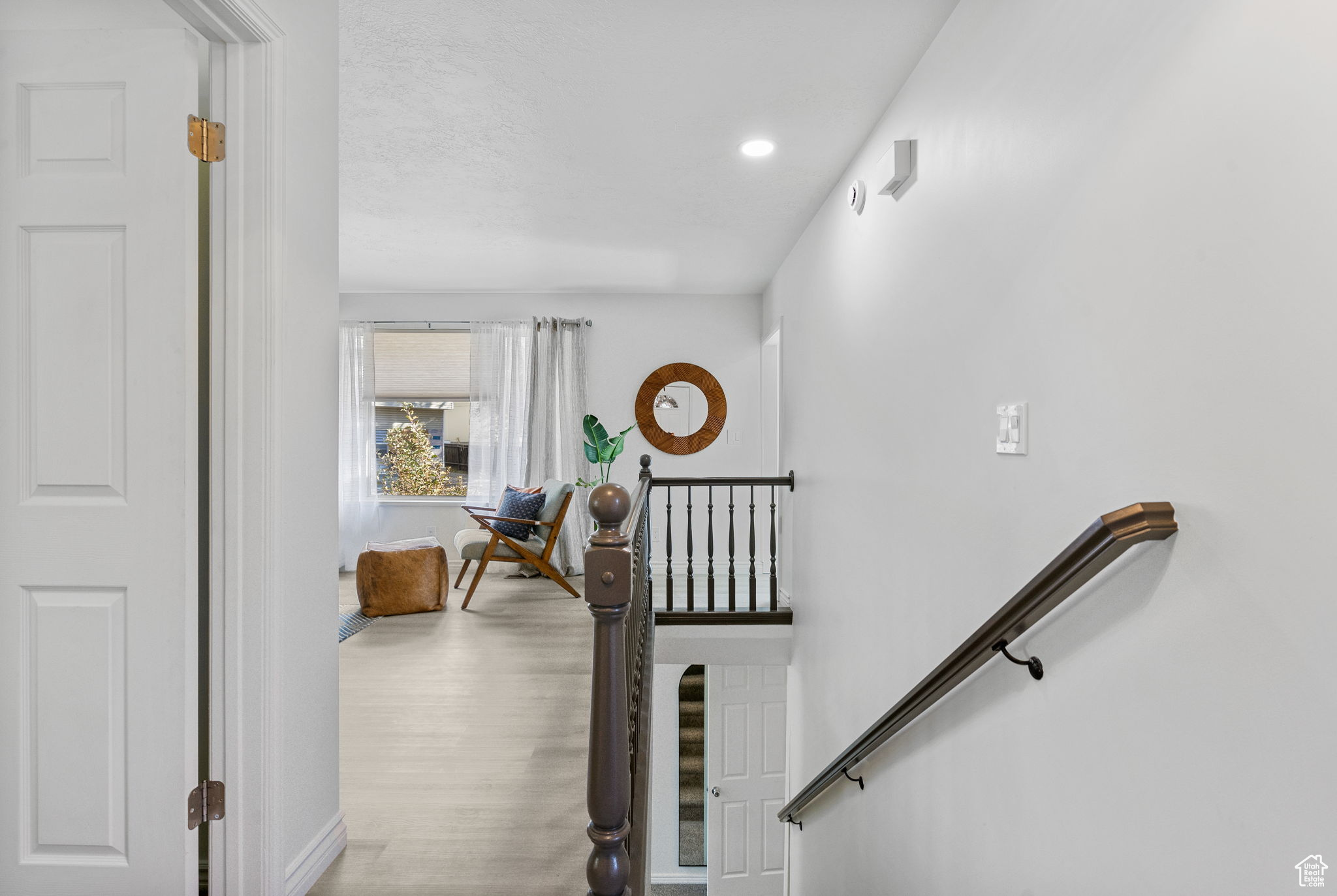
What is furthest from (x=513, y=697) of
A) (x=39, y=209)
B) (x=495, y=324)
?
(x=495, y=324)

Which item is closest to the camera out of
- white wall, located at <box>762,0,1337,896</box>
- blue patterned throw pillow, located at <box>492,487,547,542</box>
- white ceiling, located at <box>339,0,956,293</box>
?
white wall, located at <box>762,0,1337,896</box>

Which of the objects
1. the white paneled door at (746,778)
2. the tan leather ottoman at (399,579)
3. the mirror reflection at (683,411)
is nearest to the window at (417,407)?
the tan leather ottoman at (399,579)

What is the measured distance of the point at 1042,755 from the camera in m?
1.59

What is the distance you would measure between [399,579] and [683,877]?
4.28 meters

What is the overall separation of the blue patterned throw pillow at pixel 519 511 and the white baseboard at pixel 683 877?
12.2 feet

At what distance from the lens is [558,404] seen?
20.6 ft

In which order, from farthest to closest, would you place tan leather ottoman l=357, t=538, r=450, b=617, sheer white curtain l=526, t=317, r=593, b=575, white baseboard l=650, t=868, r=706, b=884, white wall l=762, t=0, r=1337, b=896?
white baseboard l=650, t=868, r=706, b=884, sheer white curtain l=526, t=317, r=593, b=575, tan leather ottoman l=357, t=538, r=450, b=617, white wall l=762, t=0, r=1337, b=896

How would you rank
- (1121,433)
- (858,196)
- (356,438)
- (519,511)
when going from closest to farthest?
(1121,433), (858,196), (519,511), (356,438)

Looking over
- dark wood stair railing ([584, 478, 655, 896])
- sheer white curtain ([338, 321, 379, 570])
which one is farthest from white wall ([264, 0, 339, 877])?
sheer white curtain ([338, 321, 379, 570])

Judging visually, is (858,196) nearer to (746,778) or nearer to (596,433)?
(596,433)

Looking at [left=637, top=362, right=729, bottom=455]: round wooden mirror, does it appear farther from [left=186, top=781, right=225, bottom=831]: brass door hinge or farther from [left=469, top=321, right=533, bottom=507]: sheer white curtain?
[left=186, top=781, right=225, bottom=831]: brass door hinge

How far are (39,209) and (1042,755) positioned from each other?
238cm

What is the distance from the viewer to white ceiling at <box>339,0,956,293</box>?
7.03 feet

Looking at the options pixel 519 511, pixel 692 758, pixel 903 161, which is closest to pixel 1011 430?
pixel 903 161
